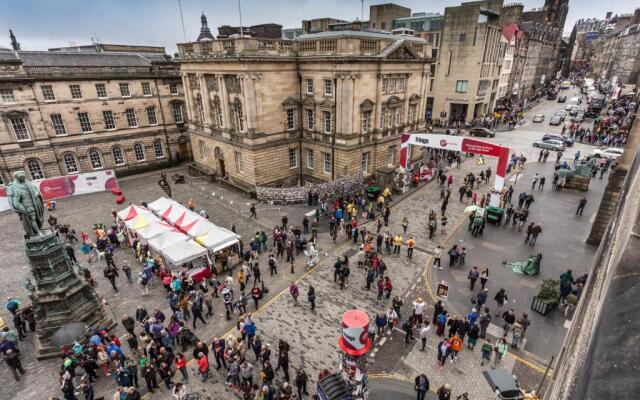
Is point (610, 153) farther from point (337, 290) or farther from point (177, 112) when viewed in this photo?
point (177, 112)

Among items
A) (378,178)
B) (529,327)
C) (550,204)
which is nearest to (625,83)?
(550,204)

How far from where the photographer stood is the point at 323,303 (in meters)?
18.0

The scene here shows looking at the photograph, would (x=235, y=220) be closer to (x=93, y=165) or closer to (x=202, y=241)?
(x=202, y=241)

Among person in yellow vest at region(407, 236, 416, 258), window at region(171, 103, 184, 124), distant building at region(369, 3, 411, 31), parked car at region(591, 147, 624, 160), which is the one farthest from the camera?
distant building at region(369, 3, 411, 31)

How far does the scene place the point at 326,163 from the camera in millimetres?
32812

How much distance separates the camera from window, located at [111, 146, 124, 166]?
37.0 meters

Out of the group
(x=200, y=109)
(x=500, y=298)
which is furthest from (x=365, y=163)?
(x=500, y=298)

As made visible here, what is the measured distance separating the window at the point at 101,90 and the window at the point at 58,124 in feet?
13.3

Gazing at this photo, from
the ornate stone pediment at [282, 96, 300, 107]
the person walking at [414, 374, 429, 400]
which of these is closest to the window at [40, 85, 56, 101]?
the ornate stone pediment at [282, 96, 300, 107]

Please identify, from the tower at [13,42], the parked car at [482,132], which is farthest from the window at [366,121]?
the tower at [13,42]

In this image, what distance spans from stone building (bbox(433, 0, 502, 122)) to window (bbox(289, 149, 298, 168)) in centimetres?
3593

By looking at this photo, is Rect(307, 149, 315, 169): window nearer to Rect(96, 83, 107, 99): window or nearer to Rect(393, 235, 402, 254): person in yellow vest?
Rect(393, 235, 402, 254): person in yellow vest

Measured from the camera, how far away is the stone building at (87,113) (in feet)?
102

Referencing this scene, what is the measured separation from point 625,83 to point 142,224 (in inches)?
4011
